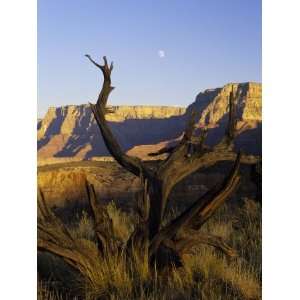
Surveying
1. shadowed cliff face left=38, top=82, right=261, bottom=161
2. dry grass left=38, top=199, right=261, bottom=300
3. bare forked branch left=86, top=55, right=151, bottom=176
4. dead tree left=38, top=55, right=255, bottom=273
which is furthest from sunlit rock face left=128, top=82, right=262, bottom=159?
dry grass left=38, top=199, right=261, bottom=300

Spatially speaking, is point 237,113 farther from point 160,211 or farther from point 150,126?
point 160,211

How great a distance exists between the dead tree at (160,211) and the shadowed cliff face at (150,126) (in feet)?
3.02

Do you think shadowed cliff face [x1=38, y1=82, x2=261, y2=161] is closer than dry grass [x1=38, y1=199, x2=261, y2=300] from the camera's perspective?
No

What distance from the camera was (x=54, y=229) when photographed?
12.6 feet

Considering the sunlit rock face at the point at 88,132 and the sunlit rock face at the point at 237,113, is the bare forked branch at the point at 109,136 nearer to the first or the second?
the sunlit rock face at the point at 237,113

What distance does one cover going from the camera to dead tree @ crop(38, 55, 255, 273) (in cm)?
387

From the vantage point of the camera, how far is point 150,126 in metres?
7.40

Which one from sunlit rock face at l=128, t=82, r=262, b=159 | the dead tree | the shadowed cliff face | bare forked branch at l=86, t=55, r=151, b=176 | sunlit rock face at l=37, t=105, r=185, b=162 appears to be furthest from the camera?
sunlit rock face at l=37, t=105, r=185, b=162

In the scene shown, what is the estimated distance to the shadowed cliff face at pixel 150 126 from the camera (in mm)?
5453

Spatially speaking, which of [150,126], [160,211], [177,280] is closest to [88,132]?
[150,126]

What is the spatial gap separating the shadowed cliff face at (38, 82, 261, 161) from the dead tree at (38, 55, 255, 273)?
0.92m

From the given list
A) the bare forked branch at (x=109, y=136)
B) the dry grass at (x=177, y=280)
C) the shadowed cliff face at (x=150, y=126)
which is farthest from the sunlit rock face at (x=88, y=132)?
the dry grass at (x=177, y=280)

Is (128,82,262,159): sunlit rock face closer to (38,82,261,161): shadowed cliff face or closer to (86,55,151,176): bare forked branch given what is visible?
(38,82,261,161): shadowed cliff face
